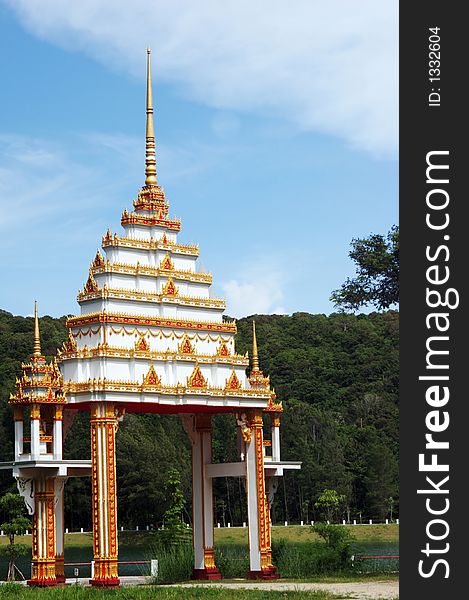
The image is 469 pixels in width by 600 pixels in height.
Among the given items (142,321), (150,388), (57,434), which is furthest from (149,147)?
(57,434)

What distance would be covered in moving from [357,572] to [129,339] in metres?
8.60

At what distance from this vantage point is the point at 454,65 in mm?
17141

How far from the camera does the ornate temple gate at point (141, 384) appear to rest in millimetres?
32062

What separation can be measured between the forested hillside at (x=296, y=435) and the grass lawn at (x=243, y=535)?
1.79 meters

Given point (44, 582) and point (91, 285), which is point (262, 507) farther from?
point (91, 285)

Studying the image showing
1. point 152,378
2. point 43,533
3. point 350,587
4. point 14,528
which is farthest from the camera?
point 14,528

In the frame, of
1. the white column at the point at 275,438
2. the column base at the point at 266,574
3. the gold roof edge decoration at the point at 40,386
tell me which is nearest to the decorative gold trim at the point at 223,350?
the white column at the point at 275,438

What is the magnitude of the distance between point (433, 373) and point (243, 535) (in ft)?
178

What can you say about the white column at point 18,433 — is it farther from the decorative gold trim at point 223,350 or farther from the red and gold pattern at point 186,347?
the decorative gold trim at point 223,350

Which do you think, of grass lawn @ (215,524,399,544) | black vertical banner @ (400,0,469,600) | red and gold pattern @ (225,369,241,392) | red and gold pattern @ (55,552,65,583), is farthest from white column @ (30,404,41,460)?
grass lawn @ (215,524,399,544)

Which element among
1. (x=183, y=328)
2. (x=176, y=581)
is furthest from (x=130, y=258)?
(x=176, y=581)

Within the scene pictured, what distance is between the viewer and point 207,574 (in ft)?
116

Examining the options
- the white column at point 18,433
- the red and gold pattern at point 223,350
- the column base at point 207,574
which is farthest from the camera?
→ the column base at point 207,574

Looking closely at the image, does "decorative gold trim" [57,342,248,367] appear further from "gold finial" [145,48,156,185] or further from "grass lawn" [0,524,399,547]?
"grass lawn" [0,524,399,547]
